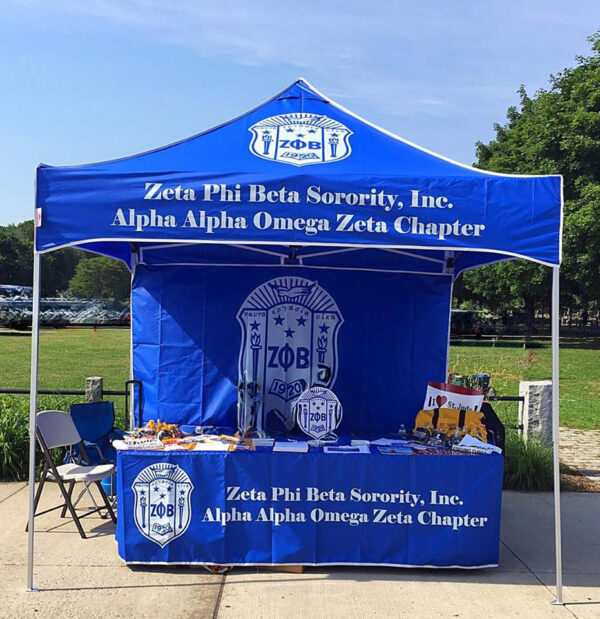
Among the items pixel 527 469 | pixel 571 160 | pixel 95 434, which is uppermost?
pixel 571 160

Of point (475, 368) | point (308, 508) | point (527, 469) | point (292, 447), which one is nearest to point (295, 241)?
point (292, 447)

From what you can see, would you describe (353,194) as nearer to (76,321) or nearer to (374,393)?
(374,393)

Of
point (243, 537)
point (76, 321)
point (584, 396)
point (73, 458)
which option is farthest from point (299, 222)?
point (76, 321)

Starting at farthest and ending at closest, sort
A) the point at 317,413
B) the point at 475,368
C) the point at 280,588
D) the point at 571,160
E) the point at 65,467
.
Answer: the point at 571,160
the point at 475,368
the point at 65,467
the point at 317,413
the point at 280,588

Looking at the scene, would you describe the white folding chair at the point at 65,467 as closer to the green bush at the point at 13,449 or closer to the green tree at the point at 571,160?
the green bush at the point at 13,449

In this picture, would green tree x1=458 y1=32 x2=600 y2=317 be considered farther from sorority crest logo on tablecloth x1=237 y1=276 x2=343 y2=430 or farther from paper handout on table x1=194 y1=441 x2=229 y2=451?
paper handout on table x1=194 y1=441 x2=229 y2=451

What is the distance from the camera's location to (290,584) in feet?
15.4

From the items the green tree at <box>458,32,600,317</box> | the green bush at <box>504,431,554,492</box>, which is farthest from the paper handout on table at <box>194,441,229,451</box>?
the green tree at <box>458,32,600,317</box>

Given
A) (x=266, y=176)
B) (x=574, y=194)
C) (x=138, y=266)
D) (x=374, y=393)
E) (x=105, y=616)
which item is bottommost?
(x=105, y=616)

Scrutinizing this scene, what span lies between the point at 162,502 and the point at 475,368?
15252 mm

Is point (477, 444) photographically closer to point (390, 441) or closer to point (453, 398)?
point (453, 398)

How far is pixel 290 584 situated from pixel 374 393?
2.69m

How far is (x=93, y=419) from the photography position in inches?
257

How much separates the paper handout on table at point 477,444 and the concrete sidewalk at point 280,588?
89 cm
